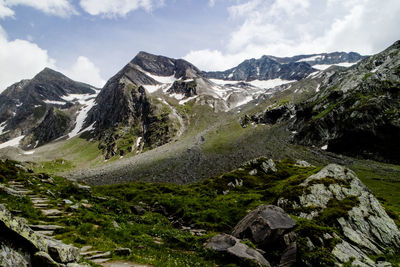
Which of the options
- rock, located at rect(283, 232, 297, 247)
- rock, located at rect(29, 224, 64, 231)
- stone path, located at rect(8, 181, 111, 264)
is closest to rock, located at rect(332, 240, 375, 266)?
rock, located at rect(283, 232, 297, 247)

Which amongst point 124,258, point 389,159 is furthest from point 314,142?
point 124,258

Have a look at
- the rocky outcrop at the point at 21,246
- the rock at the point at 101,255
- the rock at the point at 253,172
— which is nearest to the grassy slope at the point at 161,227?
the rock at the point at 101,255

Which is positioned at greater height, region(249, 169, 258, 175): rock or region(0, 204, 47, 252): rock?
region(0, 204, 47, 252): rock

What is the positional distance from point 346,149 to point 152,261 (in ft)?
537

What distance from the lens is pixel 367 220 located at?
25.8 metres

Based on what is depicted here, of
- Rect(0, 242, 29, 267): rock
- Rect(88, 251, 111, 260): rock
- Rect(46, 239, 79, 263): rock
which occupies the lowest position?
Rect(88, 251, 111, 260): rock

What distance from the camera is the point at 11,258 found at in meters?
6.57

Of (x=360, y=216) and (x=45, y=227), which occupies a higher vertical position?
(x=45, y=227)

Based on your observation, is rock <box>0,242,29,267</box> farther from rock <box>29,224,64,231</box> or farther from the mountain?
the mountain

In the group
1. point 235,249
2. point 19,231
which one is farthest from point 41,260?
point 235,249

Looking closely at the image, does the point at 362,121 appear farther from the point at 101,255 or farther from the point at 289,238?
the point at 101,255

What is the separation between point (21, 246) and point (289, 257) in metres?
16.4

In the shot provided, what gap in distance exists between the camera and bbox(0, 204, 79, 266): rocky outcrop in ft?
21.7

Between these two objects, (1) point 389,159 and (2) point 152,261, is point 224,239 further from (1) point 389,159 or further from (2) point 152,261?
(1) point 389,159
